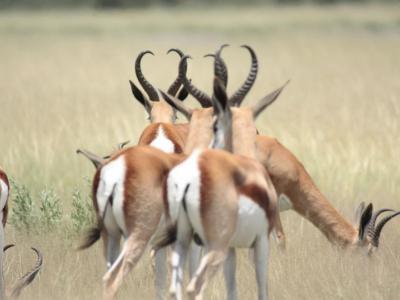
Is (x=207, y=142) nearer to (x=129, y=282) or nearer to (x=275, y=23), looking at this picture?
(x=129, y=282)

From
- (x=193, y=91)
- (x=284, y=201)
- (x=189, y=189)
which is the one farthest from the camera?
(x=284, y=201)

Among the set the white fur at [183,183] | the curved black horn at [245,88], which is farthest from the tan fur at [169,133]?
the white fur at [183,183]

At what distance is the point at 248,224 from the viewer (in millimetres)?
6512

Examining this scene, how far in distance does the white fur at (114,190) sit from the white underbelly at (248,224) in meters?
0.66

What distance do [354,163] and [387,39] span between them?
2579cm

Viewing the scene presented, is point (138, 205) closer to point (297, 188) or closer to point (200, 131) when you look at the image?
point (200, 131)

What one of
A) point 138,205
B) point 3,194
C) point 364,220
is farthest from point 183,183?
point 364,220

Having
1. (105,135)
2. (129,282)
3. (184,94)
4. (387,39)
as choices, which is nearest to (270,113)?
(105,135)

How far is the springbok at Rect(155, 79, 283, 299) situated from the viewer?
632cm

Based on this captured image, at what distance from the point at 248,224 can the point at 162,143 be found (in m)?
2.02

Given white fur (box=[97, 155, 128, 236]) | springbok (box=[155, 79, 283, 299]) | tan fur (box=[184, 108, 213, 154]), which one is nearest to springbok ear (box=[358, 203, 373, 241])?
tan fur (box=[184, 108, 213, 154])

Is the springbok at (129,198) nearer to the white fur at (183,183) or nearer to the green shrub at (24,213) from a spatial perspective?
the white fur at (183,183)

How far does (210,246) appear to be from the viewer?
6.44 meters

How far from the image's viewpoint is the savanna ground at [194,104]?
8250 mm
